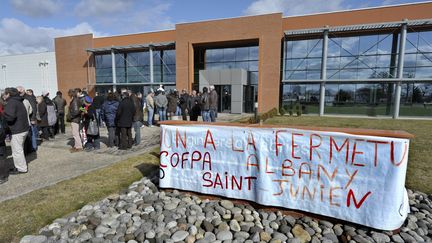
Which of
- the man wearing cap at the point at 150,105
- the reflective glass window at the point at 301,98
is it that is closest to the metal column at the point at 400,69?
the reflective glass window at the point at 301,98

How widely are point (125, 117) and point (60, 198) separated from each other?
11.2 feet

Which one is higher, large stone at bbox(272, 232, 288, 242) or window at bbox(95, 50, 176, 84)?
window at bbox(95, 50, 176, 84)

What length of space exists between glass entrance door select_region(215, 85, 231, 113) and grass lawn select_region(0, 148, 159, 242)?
16292mm

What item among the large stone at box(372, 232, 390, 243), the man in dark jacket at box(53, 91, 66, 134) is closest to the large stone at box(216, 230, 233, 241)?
the large stone at box(372, 232, 390, 243)

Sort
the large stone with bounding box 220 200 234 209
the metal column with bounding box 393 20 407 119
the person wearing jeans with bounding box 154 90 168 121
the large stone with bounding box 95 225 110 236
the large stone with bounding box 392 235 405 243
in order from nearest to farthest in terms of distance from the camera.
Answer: the large stone with bounding box 392 235 405 243 < the large stone with bounding box 95 225 110 236 < the large stone with bounding box 220 200 234 209 < the person wearing jeans with bounding box 154 90 168 121 < the metal column with bounding box 393 20 407 119

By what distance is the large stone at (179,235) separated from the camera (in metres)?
3.01

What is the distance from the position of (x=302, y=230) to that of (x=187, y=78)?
843 inches

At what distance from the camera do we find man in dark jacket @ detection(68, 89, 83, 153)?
710cm

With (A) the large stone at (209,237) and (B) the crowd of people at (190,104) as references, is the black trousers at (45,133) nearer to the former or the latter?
(B) the crowd of people at (190,104)

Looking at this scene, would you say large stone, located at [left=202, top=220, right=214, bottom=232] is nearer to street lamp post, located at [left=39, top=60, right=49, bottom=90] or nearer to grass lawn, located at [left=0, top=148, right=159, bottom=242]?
grass lawn, located at [left=0, top=148, right=159, bottom=242]

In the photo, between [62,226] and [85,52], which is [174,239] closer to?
[62,226]

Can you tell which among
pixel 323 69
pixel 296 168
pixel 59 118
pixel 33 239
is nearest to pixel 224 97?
pixel 323 69

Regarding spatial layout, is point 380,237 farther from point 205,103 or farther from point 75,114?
point 205,103

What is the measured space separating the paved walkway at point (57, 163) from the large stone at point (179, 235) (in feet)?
10.4
